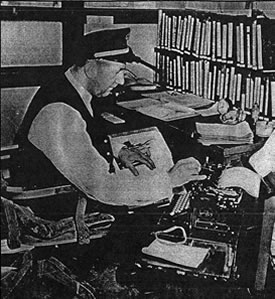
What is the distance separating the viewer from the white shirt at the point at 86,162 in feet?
5.41

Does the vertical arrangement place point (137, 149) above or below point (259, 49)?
below

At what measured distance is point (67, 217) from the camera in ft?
5.56

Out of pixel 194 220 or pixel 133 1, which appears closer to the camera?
pixel 133 1

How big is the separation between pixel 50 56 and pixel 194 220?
612 millimetres

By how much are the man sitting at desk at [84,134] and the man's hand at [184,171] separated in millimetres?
A: 47

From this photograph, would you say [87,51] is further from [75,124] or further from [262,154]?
[262,154]

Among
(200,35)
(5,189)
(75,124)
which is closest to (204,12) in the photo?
(200,35)

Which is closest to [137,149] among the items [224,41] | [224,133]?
[224,133]

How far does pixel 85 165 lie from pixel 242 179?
0.46m

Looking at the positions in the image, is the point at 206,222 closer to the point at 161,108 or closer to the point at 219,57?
the point at 161,108

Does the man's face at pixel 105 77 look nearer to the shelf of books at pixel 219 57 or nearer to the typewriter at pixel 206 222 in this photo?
the shelf of books at pixel 219 57

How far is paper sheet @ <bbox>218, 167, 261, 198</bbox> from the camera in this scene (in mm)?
1776

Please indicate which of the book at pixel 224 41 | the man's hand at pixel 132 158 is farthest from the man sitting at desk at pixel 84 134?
the book at pixel 224 41

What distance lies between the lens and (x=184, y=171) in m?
1.75
